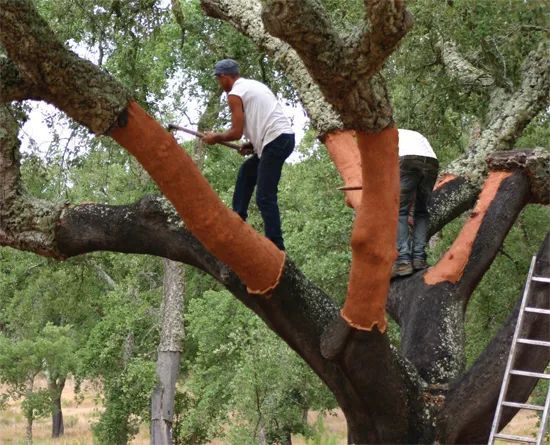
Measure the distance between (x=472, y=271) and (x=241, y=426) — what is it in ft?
37.8

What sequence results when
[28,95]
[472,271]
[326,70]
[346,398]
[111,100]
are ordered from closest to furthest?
[326,70] < [111,100] < [28,95] < [346,398] < [472,271]

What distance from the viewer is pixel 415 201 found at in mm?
7848

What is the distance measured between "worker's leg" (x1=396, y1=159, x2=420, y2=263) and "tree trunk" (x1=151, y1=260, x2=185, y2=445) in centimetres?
1155

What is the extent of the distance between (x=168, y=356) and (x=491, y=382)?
13.3m

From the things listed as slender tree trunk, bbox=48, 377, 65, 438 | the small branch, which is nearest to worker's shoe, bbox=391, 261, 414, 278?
the small branch

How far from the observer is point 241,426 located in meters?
18.3

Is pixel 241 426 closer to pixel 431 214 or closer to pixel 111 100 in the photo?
pixel 431 214

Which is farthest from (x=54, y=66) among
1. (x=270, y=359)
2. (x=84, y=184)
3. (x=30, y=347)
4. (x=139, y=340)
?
(x=30, y=347)

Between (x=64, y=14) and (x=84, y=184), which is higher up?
(x=84, y=184)

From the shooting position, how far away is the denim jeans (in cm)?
756

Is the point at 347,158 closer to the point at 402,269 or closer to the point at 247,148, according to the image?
the point at 402,269

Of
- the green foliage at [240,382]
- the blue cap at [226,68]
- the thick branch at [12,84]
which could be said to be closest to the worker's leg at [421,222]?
the blue cap at [226,68]

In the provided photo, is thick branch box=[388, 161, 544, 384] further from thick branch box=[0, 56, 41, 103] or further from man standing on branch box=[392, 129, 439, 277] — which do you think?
thick branch box=[0, 56, 41, 103]

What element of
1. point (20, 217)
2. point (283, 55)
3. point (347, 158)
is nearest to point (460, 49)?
point (283, 55)
